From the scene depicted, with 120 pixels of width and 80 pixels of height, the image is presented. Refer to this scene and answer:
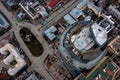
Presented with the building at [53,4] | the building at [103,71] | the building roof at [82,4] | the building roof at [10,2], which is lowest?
the building at [103,71]

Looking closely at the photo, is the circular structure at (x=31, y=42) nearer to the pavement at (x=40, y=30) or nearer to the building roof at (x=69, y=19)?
the pavement at (x=40, y=30)

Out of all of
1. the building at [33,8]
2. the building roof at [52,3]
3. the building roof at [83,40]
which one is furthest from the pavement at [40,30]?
the building roof at [83,40]

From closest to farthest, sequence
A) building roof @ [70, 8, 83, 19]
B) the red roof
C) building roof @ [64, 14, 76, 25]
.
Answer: building roof @ [64, 14, 76, 25] → building roof @ [70, 8, 83, 19] → the red roof

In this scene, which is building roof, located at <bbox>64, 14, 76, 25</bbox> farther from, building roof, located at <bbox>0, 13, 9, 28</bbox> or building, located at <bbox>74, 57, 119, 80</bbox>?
building roof, located at <bbox>0, 13, 9, 28</bbox>

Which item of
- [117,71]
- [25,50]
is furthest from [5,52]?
[117,71]

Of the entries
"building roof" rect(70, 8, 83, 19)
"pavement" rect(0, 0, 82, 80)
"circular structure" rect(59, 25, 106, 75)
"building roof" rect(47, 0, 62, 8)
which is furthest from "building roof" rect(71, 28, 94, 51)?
"building roof" rect(47, 0, 62, 8)

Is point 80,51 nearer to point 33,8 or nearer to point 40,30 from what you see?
point 40,30
